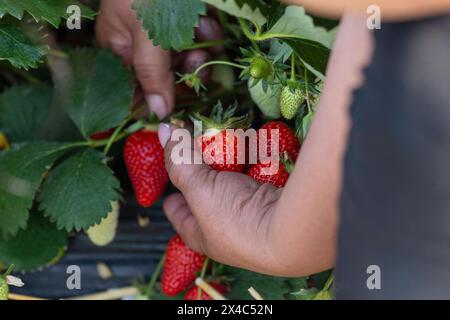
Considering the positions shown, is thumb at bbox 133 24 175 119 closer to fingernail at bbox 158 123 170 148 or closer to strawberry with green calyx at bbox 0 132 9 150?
fingernail at bbox 158 123 170 148

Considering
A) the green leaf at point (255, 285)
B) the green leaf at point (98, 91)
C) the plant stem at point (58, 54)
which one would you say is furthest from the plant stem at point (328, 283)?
the plant stem at point (58, 54)

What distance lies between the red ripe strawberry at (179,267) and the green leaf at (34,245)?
18cm

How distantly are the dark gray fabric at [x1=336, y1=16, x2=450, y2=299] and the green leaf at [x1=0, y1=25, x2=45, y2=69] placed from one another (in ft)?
1.48

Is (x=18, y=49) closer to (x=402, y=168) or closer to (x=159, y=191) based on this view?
(x=159, y=191)

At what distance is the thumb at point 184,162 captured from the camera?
2.84ft

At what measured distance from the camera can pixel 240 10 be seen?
81 centimetres

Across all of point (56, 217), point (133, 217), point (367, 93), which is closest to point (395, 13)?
point (367, 93)

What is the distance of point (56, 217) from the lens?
995mm

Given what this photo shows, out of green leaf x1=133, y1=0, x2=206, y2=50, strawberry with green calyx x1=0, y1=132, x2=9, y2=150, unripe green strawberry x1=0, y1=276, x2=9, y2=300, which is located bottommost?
unripe green strawberry x1=0, y1=276, x2=9, y2=300

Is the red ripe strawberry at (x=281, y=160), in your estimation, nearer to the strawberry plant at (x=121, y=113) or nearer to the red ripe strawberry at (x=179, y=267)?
the strawberry plant at (x=121, y=113)

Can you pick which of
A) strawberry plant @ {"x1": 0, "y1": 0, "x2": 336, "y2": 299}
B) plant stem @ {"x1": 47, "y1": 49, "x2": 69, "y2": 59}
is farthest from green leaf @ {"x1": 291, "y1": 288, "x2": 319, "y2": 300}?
plant stem @ {"x1": 47, "y1": 49, "x2": 69, "y2": 59}

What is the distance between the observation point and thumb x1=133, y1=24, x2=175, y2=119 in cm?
99

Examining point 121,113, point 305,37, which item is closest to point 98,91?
point 121,113
